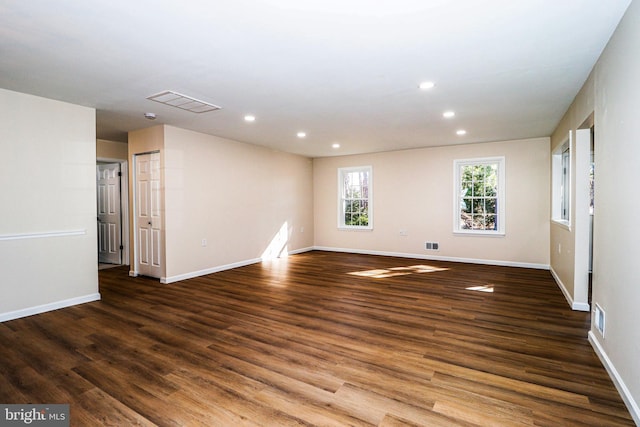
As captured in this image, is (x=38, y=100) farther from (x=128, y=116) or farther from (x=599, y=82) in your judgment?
(x=599, y=82)

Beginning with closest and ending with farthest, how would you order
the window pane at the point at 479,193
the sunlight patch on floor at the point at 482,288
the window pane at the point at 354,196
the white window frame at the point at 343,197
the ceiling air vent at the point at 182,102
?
1. the ceiling air vent at the point at 182,102
2. the sunlight patch on floor at the point at 482,288
3. the window pane at the point at 479,193
4. the white window frame at the point at 343,197
5. the window pane at the point at 354,196

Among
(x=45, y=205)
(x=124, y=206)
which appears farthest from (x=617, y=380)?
(x=124, y=206)

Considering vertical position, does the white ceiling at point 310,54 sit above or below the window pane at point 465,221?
above

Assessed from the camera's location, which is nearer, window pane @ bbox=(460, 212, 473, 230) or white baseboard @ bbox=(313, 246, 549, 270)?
white baseboard @ bbox=(313, 246, 549, 270)

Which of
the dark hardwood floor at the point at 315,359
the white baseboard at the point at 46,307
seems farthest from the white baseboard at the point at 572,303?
the white baseboard at the point at 46,307

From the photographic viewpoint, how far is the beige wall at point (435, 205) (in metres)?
6.09

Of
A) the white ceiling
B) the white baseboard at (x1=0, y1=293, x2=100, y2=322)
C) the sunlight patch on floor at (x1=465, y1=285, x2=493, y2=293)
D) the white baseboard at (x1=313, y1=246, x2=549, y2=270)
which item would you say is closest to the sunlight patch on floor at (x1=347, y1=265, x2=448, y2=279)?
the white baseboard at (x1=313, y1=246, x2=549, y2=270)

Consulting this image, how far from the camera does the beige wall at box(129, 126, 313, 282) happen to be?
5.16 meters

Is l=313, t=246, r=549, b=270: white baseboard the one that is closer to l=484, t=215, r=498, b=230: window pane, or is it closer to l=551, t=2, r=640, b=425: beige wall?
l=484, t=215, r=498, b=230: window pane

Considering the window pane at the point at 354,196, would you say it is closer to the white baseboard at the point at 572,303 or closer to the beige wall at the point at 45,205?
the white baseboard at the point at 572,303

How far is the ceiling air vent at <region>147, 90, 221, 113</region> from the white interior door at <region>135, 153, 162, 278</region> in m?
1.46

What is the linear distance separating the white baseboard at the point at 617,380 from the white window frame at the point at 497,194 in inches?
153

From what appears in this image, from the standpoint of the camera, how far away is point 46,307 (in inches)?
148

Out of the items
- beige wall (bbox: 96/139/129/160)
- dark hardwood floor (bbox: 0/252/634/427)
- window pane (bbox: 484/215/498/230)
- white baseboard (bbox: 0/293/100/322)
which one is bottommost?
dark hardwood floor (bbox: 0/252/634/427)
